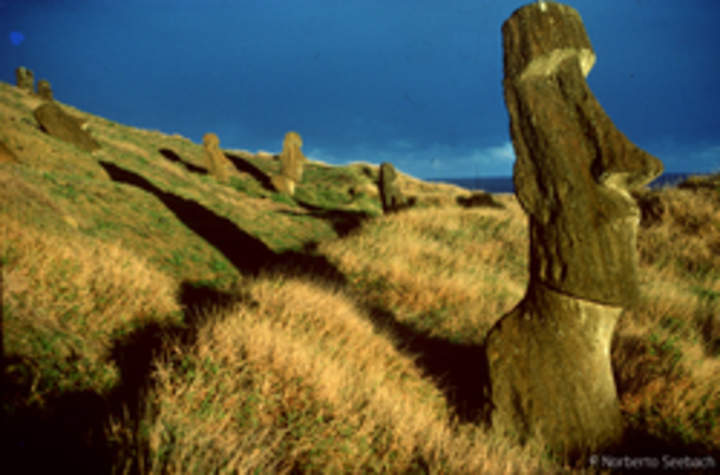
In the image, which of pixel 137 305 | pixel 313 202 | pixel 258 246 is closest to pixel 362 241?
pixel 258 246

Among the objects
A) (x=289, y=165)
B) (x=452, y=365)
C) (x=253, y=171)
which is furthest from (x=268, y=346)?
(x=253, y=171)

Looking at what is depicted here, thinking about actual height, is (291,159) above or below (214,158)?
above

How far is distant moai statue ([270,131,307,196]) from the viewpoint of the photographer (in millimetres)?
22688

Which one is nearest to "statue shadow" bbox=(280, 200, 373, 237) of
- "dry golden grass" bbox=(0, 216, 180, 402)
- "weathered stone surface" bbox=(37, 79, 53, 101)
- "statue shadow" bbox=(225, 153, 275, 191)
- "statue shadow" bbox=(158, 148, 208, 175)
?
"statue shadow" bbox=(225, 153, 275, 191)

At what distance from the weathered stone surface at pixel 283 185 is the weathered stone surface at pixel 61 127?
32.5ft

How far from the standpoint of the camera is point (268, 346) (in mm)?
3566

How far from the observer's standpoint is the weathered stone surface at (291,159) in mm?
23797

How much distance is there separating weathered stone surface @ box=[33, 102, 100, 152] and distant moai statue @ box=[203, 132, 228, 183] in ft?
21.9

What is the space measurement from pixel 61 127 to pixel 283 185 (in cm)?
1117

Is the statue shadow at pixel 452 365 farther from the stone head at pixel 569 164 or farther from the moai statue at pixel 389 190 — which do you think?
the moai statue at pixel 389 190

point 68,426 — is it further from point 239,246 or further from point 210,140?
point 210,140

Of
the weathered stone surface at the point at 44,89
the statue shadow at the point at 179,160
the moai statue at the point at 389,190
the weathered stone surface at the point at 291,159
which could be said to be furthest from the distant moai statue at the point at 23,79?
the moai statue at the point at 389,190
